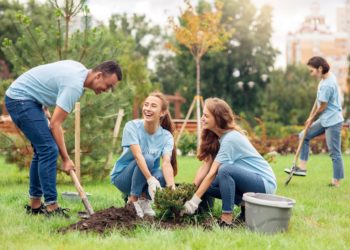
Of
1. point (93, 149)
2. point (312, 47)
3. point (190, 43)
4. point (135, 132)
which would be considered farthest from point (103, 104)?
point (312, 47)

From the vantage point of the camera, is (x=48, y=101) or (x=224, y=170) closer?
(x=224, y=170)

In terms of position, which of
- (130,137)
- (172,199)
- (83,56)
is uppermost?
(83,56)

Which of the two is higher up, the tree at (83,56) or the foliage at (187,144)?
the tree at (83,56)

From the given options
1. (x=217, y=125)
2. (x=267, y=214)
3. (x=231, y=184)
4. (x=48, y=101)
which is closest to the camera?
(x=267, y=214)

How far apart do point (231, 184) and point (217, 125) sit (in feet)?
1.68

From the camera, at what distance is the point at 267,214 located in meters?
3.99

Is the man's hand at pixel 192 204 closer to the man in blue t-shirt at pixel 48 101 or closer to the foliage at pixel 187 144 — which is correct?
the man in blue t-shirt at pixel 48 101

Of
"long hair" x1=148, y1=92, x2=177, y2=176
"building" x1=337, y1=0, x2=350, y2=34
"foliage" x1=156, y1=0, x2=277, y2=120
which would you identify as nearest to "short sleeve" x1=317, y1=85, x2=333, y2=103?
"long hair" x1=148, y1=92, x2=177, y2=176

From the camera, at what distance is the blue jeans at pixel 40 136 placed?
15.1ft

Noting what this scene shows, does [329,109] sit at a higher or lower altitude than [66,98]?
lower

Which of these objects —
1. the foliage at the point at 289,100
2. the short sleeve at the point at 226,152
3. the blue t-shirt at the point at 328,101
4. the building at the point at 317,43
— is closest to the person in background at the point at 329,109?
the blue t-shirt at the point at 328,101

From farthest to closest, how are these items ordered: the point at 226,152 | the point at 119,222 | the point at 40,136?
the point at 40,136
the point at 226,152
the point at 119,222

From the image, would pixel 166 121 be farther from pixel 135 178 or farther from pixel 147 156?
pixel 135 178

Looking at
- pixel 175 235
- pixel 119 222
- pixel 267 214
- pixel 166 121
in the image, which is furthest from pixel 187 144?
pixel 175 235
